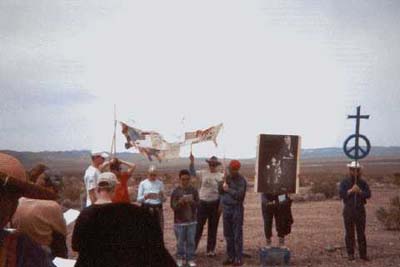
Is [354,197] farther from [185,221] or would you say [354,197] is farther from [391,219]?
[391,219]

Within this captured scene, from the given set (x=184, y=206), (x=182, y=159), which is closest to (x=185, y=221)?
(x=184, y=206)

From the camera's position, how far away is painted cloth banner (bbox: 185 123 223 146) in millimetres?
9344

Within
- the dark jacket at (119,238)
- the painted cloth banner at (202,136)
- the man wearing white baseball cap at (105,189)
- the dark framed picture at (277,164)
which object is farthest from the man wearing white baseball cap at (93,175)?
the dark jacket at (119,238)

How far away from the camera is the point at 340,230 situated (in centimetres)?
1173

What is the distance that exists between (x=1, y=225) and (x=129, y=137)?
284 inches

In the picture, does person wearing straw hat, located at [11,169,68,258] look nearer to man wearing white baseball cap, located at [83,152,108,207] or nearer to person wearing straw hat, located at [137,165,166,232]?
man wearing white baseball cap, located at [83,152,108,207]

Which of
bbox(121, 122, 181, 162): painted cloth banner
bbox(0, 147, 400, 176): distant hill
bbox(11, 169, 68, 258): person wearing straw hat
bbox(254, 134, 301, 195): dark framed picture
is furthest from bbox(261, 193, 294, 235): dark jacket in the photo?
bbox(0, 147, 400, 176): distant hill

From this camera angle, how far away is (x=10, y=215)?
5.46 ft

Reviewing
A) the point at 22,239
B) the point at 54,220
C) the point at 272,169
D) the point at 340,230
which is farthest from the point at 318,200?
the point at 22,239

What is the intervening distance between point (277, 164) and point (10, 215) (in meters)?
6.07

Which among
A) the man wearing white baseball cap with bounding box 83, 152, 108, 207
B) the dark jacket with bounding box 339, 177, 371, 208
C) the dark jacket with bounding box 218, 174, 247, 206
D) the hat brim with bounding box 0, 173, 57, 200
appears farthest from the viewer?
the dark jacket with bounding box 339, 177, 371, 208

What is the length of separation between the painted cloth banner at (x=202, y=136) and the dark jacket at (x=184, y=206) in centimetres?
213

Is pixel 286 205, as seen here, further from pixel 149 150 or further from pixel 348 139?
pixel 149 150

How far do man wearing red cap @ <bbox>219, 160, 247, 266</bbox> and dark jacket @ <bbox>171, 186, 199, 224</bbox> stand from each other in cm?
39
